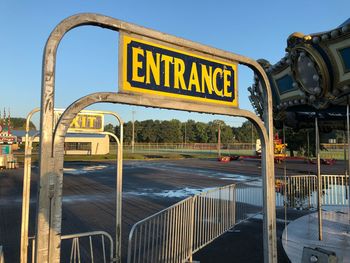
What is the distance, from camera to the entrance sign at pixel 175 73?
2678 mm

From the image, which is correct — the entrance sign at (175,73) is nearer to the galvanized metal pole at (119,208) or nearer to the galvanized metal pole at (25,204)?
the galvanized metal pole at (119,208)

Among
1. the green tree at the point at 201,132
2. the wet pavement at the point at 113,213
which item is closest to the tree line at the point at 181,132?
the green tree at the point at 201,132

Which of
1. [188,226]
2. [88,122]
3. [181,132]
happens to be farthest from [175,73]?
[181,132]

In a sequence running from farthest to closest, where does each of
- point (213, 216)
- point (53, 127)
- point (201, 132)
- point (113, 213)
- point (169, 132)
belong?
1. point (201, 132)
2. point (169, 132)
3. point (113, 213)
4. point (213, 216)
5. point (53, 127)

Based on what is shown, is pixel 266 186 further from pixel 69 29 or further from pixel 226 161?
pixel 226 161

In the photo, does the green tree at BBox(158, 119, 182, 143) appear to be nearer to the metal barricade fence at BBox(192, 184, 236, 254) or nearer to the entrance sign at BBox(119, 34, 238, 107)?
the metal barricade fence at BBox(192, 184, 236, 254)

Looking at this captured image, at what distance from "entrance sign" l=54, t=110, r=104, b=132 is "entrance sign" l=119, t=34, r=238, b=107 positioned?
74.3 inches

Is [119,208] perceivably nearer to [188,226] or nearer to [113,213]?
[188,226]

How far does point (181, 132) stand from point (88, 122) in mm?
96883

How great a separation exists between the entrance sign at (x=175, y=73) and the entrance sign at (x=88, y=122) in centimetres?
189

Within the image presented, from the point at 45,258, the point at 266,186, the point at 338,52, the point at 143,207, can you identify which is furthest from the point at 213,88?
the point at 143,207

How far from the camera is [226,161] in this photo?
39.2 meters

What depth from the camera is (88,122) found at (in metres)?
4.49

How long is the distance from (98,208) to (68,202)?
181 cm
